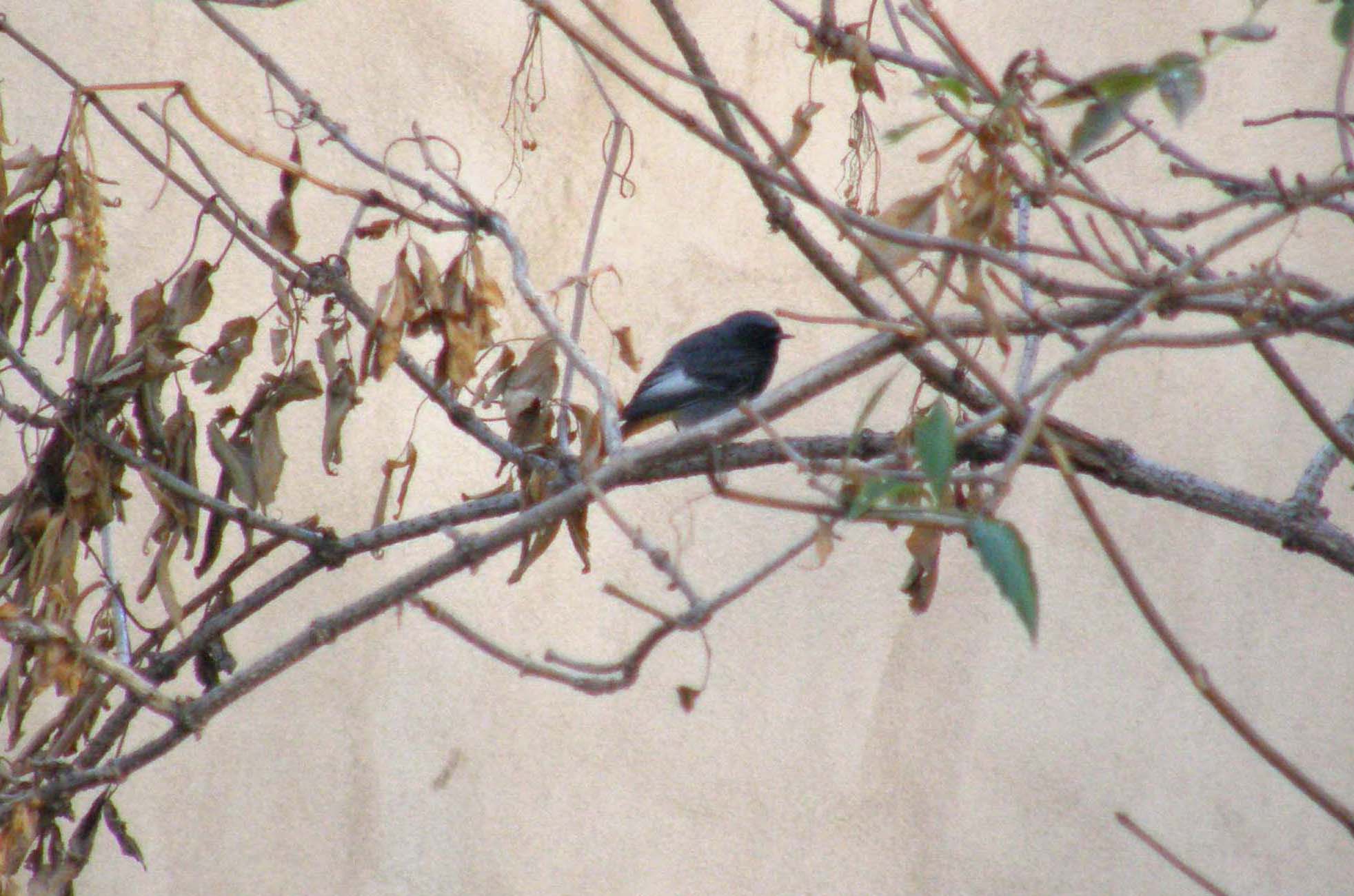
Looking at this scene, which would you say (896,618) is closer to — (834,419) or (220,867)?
(834,419)

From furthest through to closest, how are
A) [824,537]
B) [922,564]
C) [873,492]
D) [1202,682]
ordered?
1. [922,564]
2. [824,537]
3. [873,492]
4. [1202,682]

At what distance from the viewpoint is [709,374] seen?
4270 mm

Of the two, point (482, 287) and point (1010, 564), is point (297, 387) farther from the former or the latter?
point (1010, 564)

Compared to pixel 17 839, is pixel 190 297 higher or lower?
higher

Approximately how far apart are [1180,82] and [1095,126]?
66 mm

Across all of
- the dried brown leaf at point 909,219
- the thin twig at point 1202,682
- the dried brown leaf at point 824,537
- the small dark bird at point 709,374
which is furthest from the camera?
the small dark bird at point 709,374

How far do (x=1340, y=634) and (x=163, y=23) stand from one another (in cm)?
352

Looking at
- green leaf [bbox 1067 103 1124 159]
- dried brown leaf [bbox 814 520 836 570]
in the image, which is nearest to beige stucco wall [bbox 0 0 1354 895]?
dried brown leaf [bbox 814 520 836 570]

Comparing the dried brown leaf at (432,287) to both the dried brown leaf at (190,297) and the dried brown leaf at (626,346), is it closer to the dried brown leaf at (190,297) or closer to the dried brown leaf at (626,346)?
the dried brown leaf at (626,346)

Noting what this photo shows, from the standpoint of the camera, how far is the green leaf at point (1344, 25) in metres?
0.98

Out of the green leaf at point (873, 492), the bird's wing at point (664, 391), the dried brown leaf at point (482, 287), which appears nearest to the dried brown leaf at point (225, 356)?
the dried brown leaf at point (482, 287)

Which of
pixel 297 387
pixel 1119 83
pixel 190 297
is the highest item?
pixel 190 297

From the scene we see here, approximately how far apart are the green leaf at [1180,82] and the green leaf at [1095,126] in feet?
0.11

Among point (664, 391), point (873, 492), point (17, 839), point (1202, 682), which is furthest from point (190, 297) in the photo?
point (664, 391)
